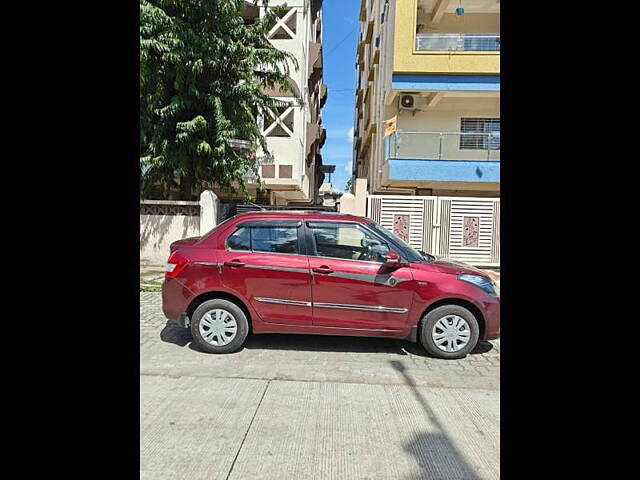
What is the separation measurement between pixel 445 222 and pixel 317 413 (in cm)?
887

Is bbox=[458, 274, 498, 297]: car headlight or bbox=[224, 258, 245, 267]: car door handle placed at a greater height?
bbox=[224, 258, 245, 267]: car door handle

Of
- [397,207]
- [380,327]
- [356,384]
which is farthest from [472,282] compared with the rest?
[397,207]

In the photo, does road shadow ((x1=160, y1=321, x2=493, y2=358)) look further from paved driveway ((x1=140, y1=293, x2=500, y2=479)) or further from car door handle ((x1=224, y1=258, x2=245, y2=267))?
car door handle ((x1=224, y1=258, x2=245, y2=267))

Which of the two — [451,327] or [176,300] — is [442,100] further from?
[176,300]

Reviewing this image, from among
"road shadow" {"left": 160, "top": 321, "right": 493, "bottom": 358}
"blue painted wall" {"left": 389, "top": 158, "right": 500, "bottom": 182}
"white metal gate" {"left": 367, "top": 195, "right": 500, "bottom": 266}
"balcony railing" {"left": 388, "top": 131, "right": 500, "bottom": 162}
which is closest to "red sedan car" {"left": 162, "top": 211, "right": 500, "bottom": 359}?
"road shadow" {"left": 160, "top": 321, "right": 493, "bottom": 358}

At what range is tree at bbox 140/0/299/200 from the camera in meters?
8.80

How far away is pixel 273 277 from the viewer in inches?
168

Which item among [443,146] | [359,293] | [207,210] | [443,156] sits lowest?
[359,293]

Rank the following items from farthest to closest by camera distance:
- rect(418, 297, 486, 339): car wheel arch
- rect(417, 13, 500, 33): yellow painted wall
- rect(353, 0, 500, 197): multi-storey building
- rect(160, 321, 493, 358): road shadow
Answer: rect(417, 13, 500, 33): yellow painted wall → rect(353, 0, 500, 197): multi-storey building → rect(160, 321, 493, 358): road shadow → rect(418, 297, 486, 339): car wheel arch

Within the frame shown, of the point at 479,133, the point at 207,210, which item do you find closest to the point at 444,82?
the point at 479,133

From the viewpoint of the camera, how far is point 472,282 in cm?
426

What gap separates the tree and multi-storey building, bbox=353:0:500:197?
5.15m
